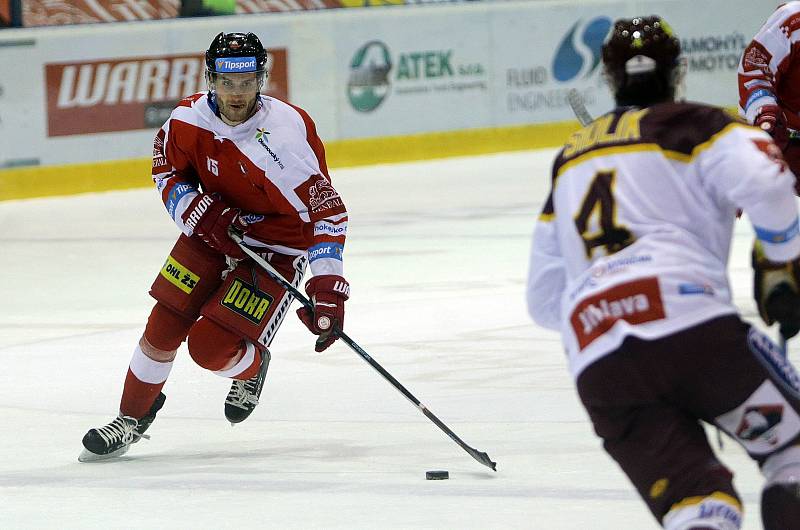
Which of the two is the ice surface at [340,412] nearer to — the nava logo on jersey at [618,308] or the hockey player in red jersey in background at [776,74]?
the hockey player in red jersey in background at [776,74]

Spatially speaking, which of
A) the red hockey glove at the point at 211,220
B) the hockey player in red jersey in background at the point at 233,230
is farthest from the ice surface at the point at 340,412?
the red hockey glove at the point at 211,220

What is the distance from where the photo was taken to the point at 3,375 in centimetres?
587

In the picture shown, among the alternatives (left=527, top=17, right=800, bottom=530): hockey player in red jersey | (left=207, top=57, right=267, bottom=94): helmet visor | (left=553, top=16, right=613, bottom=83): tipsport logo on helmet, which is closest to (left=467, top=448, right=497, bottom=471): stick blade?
(left=207, top=57, right=267, bottom=94): helmet visor

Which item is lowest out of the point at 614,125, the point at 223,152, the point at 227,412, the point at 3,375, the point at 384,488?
the point at 3,375

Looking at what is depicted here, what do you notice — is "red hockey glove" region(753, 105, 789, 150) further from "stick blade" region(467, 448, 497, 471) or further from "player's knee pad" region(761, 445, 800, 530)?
"player's knee pad" region(761, 445, 800, 530)

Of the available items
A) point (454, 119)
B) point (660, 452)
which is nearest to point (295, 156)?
point (660, 452)

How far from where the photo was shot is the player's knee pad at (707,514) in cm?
248

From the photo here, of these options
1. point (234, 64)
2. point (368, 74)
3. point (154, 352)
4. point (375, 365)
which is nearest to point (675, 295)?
point (375, 365)

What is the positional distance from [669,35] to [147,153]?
9.20 m

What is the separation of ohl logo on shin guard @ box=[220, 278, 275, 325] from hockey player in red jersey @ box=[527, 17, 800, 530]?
6.82ft

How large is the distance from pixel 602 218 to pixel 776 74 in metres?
3.78

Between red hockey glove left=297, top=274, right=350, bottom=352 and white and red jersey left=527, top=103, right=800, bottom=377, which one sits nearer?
white and red jersey left=527, top=103, right=800, bottom=377

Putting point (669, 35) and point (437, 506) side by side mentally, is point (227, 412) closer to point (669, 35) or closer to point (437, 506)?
point (437, 506)

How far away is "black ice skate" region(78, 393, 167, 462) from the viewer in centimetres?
451
